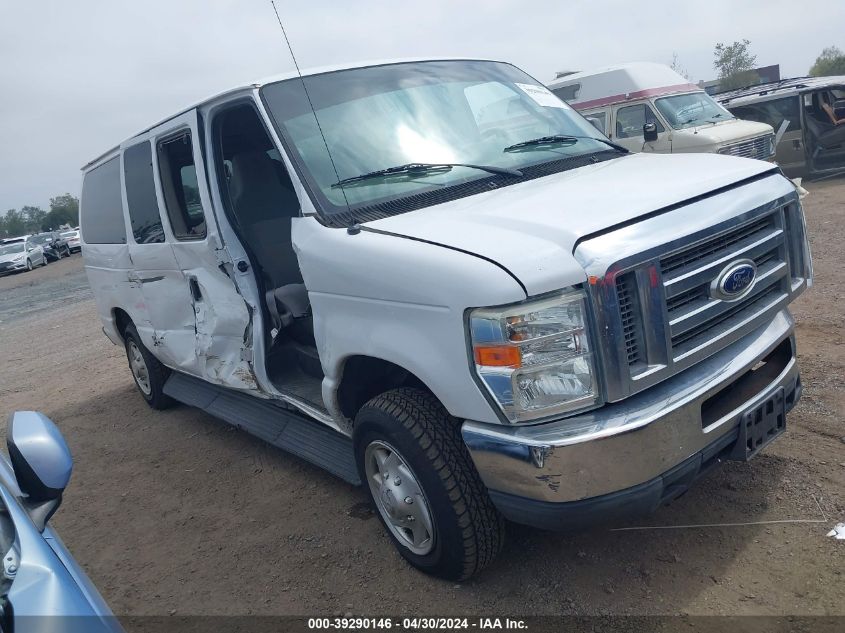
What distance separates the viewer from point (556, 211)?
2775 millimetres

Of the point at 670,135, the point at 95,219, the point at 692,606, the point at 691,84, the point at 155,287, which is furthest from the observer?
the point at 691,84

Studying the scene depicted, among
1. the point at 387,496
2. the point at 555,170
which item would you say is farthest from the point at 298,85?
the point at 387,496

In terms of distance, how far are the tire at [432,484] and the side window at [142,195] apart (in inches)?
102

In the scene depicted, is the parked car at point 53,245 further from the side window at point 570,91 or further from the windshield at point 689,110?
the windshield at point 689,110

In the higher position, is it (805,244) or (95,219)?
(95,219)

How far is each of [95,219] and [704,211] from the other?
525 cm

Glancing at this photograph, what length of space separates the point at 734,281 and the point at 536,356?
91 centimetres

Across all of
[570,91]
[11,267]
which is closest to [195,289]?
[570,91]

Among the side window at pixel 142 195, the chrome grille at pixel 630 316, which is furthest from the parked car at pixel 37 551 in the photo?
the side window at pixel 142 195

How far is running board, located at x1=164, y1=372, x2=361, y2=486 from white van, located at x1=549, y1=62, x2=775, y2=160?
29.3 feet

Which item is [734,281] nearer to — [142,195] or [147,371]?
[142,195]

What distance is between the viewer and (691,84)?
44.4ft

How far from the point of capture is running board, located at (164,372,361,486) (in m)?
3.80

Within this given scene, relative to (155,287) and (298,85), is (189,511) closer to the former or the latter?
(155,287)
